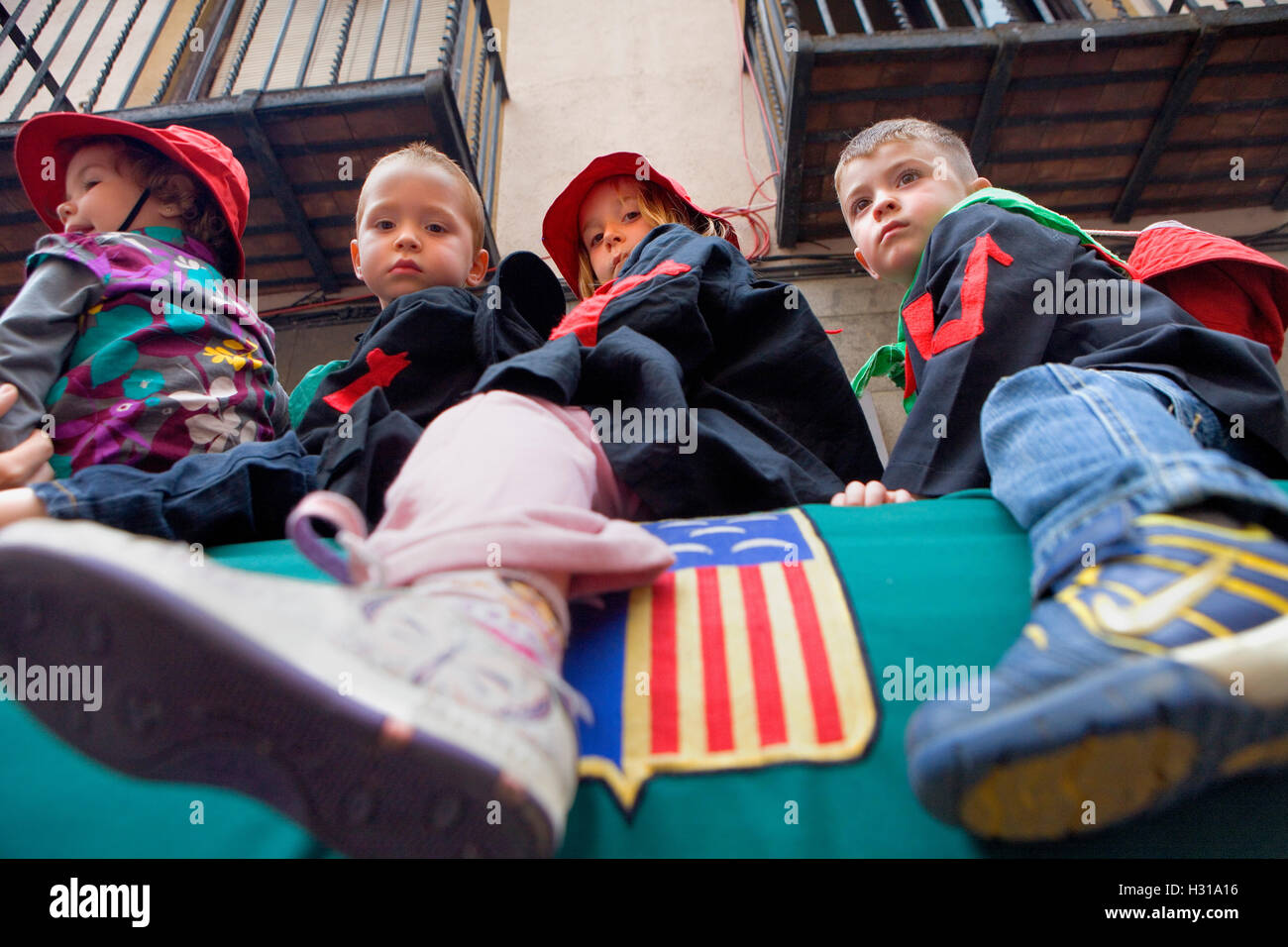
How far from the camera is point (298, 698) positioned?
0.49m

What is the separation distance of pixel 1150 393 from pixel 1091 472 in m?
0.30

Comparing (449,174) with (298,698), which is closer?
(298,698)

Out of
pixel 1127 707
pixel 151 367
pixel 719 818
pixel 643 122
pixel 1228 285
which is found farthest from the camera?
pixel 643 122

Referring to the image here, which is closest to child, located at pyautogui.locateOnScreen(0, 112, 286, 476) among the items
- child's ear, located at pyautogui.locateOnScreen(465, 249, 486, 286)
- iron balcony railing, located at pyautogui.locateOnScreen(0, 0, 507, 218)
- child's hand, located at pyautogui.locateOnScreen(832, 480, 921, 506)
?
child's ear, located at pyautogui.locateOnScreen(465, 249, 486, 286)

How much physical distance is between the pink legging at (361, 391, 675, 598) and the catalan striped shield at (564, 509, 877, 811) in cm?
7

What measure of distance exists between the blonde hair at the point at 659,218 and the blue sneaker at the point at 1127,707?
5.17ft

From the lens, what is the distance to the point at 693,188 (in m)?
3.72

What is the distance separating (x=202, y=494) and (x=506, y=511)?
0.62 metres

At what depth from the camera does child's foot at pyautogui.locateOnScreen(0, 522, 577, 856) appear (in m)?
0.49

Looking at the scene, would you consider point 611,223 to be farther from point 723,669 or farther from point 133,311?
point 723,669

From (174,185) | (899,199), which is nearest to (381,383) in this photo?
(174,185)

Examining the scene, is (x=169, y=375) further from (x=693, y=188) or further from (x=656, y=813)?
(x=693, y=188)

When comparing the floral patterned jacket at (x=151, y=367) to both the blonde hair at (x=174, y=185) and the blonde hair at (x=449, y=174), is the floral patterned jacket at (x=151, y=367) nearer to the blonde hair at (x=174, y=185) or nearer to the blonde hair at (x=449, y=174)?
the blonde hair at (x=174, y=185)

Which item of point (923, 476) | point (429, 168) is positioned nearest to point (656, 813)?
point (923, 476)
